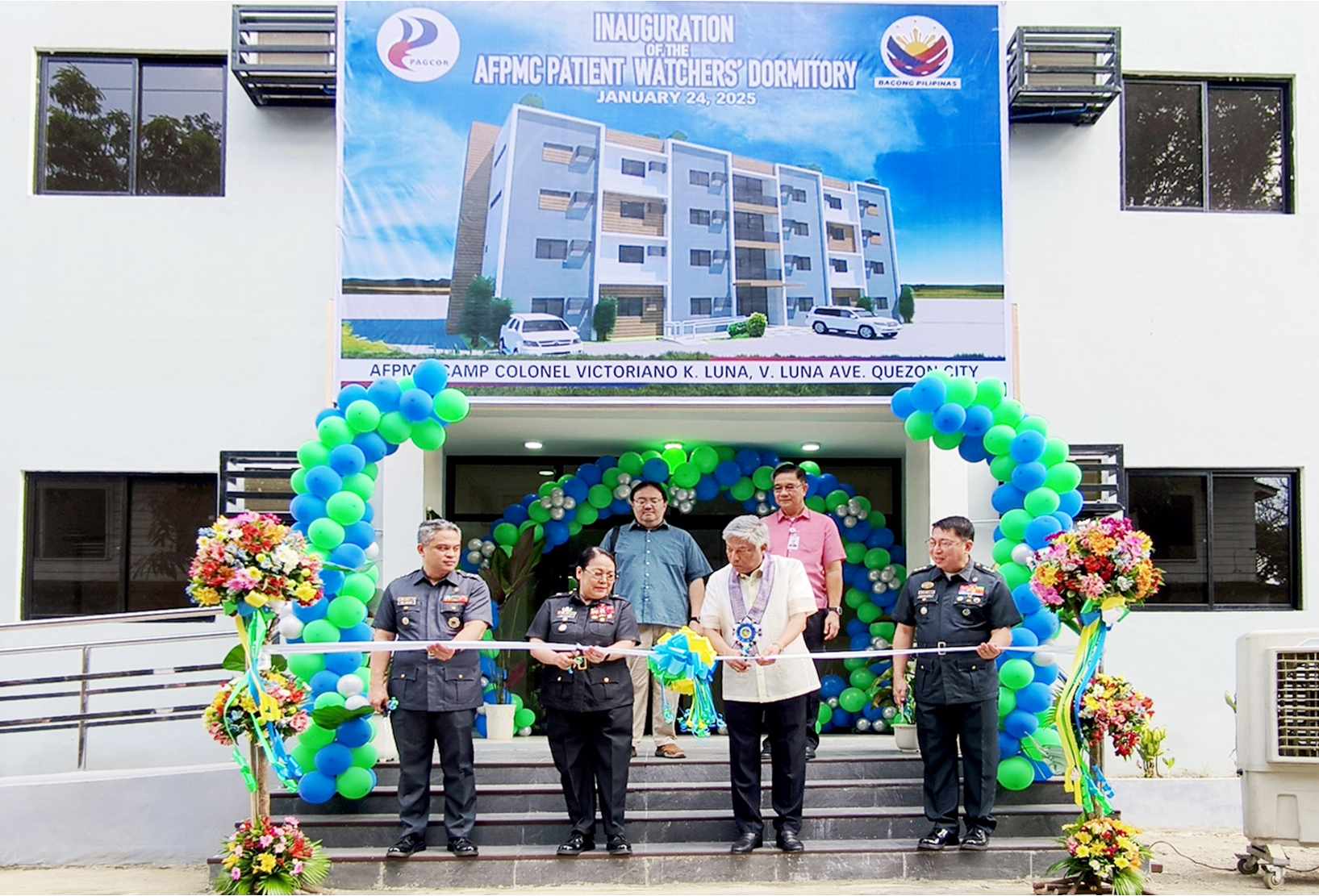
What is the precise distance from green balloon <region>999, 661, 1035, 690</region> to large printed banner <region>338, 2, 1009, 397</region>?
2.18 m

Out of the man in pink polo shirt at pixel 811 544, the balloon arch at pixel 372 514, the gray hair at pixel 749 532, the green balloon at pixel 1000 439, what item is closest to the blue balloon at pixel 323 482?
the balloon arch at pixel 372 514

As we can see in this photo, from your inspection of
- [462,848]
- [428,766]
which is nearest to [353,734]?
[428,766]

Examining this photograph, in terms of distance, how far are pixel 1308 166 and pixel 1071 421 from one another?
9.02 feet

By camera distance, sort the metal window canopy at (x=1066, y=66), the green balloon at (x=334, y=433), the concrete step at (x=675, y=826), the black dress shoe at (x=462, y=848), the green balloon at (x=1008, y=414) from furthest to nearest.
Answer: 1. the metal window canopy at (x=1066, y=66)
2. the green balloon at (x=1008, y=414)
3. the green balloon at (x=334, y=433)
4. the concrete step at (x=675, y=826)
5. the black dress shoe at (x=462, y=848)

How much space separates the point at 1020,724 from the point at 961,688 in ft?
2.69

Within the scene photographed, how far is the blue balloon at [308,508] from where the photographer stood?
805cm

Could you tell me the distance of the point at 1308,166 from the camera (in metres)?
10.9

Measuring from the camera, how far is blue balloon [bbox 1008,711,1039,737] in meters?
8.10

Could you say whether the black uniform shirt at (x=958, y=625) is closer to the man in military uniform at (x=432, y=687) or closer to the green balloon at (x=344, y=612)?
the man in military uniform at (x=432, y=687)

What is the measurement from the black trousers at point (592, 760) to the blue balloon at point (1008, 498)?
263cm

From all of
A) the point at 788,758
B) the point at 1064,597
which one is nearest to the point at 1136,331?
the point at 1064,597

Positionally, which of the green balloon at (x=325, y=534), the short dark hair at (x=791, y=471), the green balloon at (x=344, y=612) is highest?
the short dark hair at (x=791, y=471)

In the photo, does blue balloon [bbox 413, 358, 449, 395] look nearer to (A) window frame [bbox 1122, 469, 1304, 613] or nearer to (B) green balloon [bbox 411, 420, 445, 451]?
(B) green balloon [bbox 411, 420, 445, 451]

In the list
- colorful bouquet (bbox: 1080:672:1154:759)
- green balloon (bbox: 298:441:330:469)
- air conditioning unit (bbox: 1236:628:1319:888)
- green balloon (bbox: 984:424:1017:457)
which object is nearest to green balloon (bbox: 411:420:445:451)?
green balloon (bbox: 298:441:330:469)
